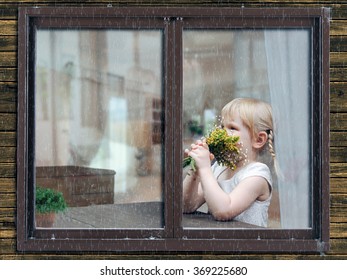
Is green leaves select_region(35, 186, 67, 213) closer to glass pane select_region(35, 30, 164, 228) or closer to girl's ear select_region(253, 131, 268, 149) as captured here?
glass pane select_region(35, 30, 164, 228)

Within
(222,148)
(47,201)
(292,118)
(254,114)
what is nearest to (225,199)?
(222,148)

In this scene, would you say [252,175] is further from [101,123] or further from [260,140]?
[101,123]

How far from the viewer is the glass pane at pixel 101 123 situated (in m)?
5.96

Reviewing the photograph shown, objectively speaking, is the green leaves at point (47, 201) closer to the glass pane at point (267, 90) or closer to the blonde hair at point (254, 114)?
the glass pane at point (267, 90)

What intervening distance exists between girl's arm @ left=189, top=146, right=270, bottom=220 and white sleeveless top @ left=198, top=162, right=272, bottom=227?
0.04m

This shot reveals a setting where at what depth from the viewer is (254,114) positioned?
20.0 feet

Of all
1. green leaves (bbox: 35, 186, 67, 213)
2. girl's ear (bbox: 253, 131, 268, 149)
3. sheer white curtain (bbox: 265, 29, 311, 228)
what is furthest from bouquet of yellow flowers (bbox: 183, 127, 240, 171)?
green leaves (bbox: 35, 186, 67, 213)

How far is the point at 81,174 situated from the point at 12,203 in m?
0.55

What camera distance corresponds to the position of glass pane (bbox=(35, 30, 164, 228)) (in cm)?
596

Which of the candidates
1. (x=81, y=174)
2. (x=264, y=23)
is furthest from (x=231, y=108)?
(x=81, y=174)

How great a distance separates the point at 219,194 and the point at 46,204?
1.29 metres

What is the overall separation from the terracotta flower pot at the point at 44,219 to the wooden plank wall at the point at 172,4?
0.18 m

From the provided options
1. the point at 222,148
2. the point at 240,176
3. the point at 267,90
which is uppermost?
the point at 267,90

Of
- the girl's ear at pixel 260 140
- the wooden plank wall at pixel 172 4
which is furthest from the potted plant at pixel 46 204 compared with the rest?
the girl's ear at pixel 260 140
